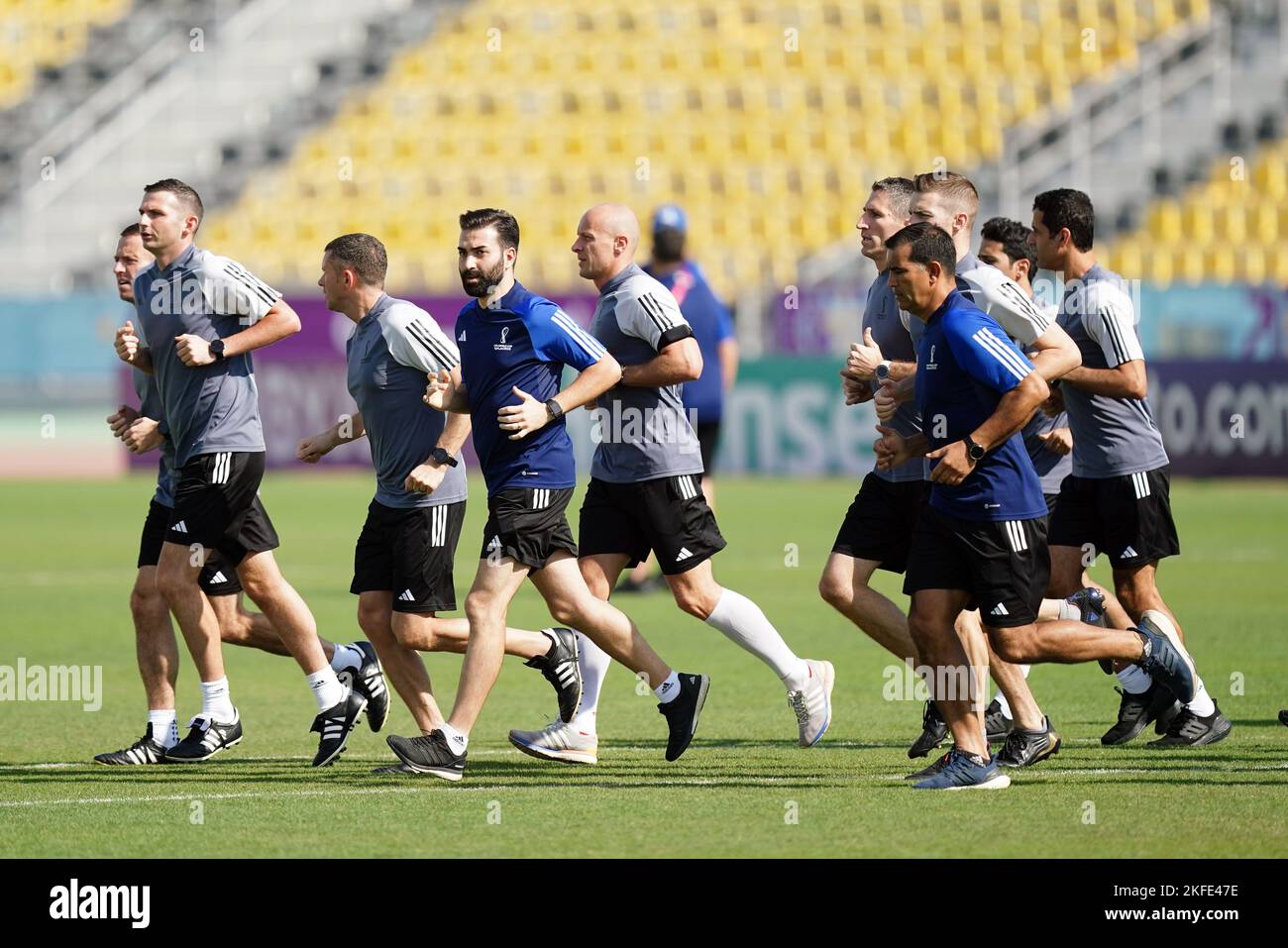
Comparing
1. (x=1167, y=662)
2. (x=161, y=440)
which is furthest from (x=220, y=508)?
(x=1167, y=662)

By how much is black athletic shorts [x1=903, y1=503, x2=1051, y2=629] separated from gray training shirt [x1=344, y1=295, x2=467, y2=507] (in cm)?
208

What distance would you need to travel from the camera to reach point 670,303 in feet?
28.7

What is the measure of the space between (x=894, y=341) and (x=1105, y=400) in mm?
1025

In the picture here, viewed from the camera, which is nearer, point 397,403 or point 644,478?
point 397,403

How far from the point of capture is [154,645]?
30.0ft

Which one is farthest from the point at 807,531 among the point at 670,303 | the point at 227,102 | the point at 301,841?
the point at 227,102

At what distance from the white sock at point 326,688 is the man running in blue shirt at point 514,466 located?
619 millimetres

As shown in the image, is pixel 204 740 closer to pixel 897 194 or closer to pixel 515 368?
pixel 515 368

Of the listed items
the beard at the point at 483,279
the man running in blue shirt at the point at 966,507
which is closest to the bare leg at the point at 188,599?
the beard at the point at 483,279

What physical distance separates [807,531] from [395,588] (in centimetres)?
1079

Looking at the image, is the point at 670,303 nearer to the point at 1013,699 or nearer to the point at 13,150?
the point at 1013,699

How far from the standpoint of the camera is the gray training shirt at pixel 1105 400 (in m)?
9.08

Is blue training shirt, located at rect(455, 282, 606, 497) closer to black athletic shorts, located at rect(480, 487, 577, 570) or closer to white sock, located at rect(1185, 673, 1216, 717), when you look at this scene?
black athletic shorts, located at rect(480, 487, 577, 570)

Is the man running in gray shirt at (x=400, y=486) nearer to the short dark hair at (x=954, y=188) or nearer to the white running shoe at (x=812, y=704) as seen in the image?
the white running shoe at (x=812, y=704)
